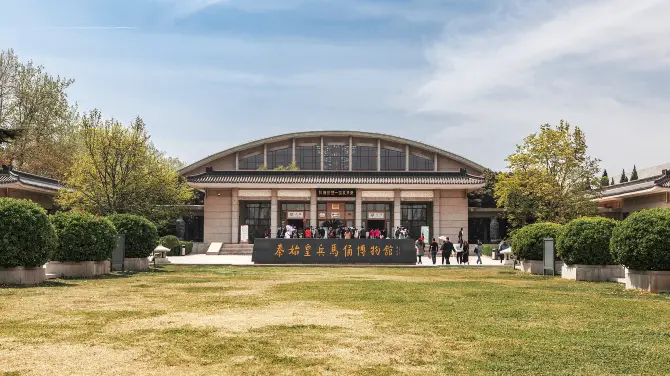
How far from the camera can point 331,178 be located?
4538cm

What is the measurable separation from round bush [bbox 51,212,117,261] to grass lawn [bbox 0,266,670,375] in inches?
172

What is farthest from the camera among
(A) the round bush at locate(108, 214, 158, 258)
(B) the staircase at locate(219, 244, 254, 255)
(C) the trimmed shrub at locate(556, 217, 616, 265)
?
(B) the staircase at locate(219, 244, 254, 255)

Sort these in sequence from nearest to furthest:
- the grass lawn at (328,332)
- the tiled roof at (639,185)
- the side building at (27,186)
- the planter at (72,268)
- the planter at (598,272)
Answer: the grass lawn at (328,332) → the planter at (72,268) → the planter at (598,272) → the tiled roof at (639,185) → the side building at (27,186)

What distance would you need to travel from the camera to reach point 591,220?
61.2ft

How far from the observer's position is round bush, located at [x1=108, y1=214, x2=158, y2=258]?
2209 centimetres

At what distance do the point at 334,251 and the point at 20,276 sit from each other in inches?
674

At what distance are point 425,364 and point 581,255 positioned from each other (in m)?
13.7

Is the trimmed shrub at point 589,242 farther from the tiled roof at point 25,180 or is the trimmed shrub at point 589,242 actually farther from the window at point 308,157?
the window at point 308,157

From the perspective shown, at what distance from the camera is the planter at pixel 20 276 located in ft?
48.6

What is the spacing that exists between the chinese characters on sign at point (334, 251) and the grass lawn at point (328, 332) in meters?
16.2

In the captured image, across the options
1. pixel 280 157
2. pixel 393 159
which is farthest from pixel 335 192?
pixel 393 159

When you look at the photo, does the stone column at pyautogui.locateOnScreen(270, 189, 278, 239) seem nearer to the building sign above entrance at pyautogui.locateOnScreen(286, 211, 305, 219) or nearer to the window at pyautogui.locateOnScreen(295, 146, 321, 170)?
the building sign above entrance at pyautogui.locateOnScreen(286, 211, 305, 219)

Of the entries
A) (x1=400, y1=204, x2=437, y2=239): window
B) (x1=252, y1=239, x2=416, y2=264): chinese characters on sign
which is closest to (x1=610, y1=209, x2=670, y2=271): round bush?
(x1=252, y1=239, x2=416, y2=264): chinese characters on sign

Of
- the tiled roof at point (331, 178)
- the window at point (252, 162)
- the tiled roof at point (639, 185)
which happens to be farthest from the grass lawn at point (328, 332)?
the window at point (252, 162)
